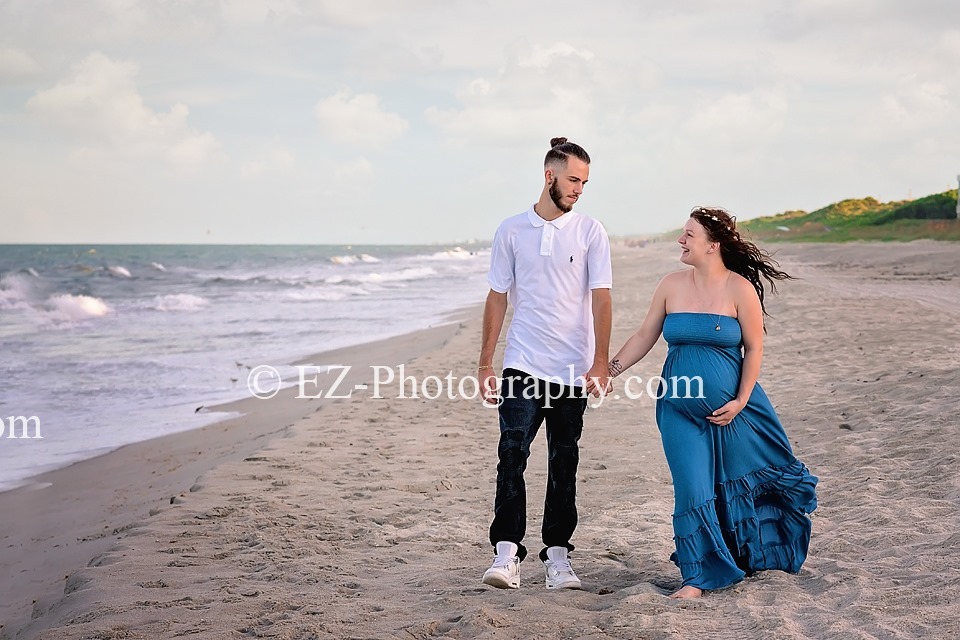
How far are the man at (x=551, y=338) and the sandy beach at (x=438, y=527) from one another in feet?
1.20

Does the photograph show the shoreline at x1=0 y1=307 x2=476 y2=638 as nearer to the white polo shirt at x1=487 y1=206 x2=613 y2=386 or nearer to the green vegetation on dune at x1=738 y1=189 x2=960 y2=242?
the white polo shirt at x1=487 y1=206 x2=613 y2=386

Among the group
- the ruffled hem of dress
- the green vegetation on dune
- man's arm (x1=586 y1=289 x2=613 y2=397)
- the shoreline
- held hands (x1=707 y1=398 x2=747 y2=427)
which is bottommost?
the shoreline

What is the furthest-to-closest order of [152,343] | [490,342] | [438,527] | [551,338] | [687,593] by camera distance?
[152,343] → [438,527] → [490,342] → [551,338] → [687,593]

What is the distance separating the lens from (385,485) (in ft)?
20.5

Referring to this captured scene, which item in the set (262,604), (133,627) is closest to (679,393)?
(262,604)

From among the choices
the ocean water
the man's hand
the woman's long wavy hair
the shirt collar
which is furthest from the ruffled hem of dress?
the ocean water

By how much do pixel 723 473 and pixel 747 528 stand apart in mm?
284

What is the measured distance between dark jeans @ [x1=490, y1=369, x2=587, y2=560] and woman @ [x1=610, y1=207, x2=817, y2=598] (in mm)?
331

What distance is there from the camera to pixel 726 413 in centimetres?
379

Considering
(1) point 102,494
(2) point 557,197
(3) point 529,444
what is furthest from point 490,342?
(1) point 102,494

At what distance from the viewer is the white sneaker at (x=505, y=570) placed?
394 centimetres

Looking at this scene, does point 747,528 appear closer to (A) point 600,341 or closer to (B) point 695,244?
(A) point 600,341

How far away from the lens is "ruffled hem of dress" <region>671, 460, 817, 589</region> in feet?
12.3

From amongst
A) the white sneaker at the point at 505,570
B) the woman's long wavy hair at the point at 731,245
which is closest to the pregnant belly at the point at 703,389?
the woman's long wavy hair at the point at 731,245
